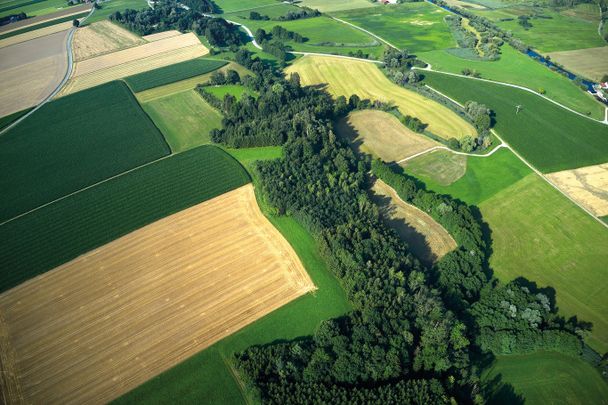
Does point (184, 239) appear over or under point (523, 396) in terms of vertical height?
over

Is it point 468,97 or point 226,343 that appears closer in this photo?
point 226,343

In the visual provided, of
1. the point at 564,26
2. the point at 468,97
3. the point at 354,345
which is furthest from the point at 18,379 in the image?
the point at 564,26

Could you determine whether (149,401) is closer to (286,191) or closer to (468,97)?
(286,191)

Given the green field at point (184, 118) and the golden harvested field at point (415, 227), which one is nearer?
the golden harvested field at point (415, 227)

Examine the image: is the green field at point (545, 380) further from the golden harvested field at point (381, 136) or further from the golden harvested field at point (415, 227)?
the golden harvested field at point (381, 136)

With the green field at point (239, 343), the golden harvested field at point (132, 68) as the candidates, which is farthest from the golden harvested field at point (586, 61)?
the golden harvested field at point (132, 68)

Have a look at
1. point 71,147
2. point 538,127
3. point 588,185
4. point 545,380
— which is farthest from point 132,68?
point 545,380
